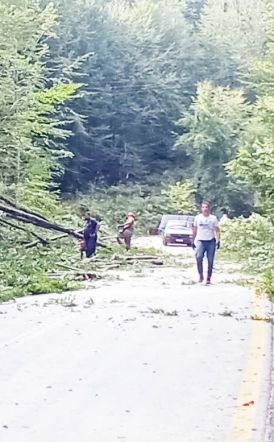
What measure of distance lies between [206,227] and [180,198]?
37368 mm

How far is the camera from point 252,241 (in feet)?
46.5

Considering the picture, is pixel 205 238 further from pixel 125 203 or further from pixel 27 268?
pixel 125 203

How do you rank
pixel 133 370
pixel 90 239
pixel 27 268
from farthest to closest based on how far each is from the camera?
pixel 90 239, pixel 27 268, pixel 133 370

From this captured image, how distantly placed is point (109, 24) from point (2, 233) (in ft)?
131

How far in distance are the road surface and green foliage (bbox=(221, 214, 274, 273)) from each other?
1.09 m

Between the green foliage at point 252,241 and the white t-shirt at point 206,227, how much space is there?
177cm

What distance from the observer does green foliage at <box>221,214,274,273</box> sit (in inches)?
550

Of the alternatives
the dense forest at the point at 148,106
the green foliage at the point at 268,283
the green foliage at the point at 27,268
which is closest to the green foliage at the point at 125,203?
the dense forest at the point at 148,106

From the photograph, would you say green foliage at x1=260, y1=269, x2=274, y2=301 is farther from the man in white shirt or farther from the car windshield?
the car windshield

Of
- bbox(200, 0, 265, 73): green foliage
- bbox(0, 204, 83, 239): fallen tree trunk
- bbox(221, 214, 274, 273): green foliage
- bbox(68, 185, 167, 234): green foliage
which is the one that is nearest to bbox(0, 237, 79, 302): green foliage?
bbox(0, 204, 83, 239): fallen tree trunk

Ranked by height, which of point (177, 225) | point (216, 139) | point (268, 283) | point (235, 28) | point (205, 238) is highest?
point (235, 28)

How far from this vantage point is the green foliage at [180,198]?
53.7 m

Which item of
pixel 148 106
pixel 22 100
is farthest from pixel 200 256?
pixel 148 106

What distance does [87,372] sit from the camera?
7383 millimetres
